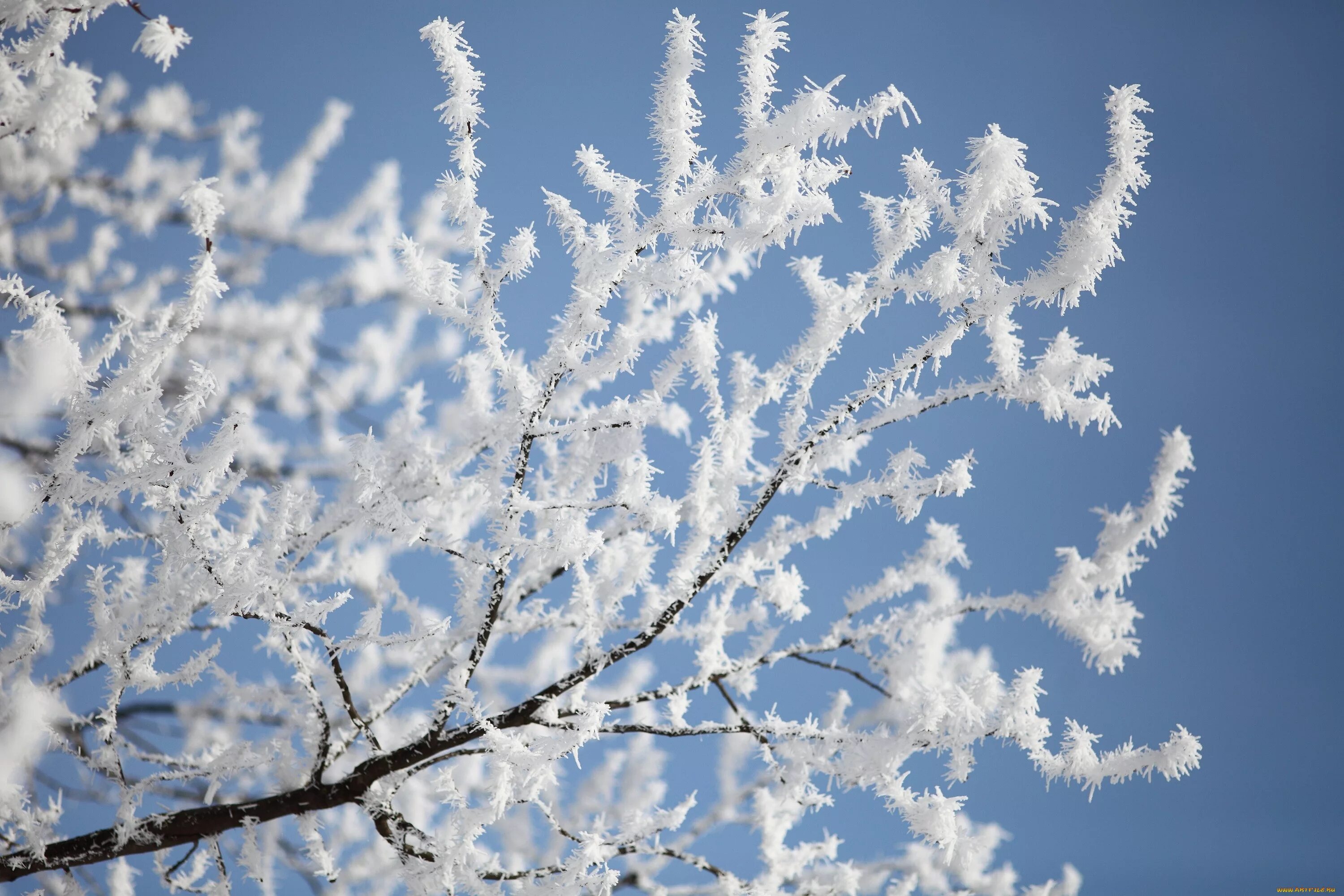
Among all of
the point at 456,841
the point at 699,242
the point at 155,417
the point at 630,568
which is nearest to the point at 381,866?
the point at 456,841

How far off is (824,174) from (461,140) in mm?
586

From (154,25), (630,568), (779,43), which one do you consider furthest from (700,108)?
(630,568)

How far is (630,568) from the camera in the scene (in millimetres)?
1660

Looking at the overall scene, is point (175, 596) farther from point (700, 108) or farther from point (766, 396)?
point (700, 108)

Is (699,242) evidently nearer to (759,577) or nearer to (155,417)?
(759,577)

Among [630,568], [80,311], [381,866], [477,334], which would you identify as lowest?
[381,866]

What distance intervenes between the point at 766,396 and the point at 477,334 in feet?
1.85

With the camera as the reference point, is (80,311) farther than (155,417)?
Yes

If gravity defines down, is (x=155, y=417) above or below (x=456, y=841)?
above

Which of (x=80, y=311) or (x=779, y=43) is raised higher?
(x=80, y=311)

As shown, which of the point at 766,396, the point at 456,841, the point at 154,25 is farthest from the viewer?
the point at 766,396

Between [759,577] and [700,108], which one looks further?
[759,577]

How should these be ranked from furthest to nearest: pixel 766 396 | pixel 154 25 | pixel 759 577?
pixel 759 577 < pixel 766 396 < pixel 154 25

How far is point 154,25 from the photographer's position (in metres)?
1.03
